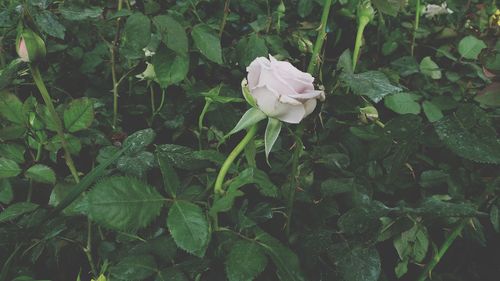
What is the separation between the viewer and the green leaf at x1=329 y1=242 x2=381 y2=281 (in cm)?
58

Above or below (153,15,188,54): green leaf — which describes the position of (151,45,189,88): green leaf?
below

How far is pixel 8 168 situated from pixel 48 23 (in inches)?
10.4

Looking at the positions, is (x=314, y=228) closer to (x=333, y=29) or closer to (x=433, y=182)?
(x=433, y=182)

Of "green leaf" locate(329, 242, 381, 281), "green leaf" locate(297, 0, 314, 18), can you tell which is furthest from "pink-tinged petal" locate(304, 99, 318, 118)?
"green leaf" locate(297, 0, 314, 18)

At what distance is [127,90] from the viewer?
1139 mm

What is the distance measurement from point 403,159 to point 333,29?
2.41ft

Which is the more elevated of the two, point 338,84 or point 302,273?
point 338,84

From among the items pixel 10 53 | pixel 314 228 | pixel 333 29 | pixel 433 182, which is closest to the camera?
pixel 314 228

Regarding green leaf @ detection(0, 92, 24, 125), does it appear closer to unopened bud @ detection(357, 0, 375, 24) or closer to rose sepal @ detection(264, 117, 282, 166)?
rose sepal @ detection(264, 117, 282, 166)

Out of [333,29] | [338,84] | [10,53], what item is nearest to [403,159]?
[338,84]

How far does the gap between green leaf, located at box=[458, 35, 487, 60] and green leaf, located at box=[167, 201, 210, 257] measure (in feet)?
3.02

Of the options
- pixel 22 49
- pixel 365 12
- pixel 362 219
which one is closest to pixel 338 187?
pixel 362 219

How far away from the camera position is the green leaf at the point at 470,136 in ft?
1.81

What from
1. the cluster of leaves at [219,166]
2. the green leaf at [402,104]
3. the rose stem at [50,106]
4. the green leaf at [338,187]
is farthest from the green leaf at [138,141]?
the green leaf at [402,104]
